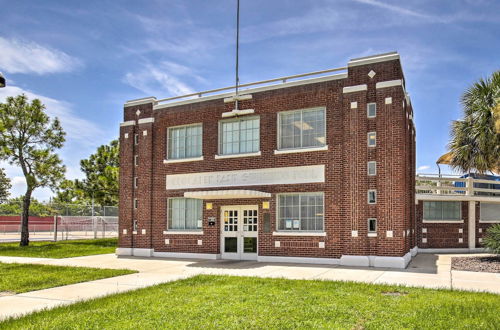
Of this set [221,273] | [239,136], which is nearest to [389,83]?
[239,136]

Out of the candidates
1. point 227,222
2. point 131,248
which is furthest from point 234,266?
point 131,248

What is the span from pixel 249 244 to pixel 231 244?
0.82 metres

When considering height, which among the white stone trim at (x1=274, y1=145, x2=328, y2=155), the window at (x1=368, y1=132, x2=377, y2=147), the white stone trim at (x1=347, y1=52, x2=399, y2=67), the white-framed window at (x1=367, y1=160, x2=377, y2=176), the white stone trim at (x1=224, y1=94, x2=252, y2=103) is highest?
the white stone trim at (x1=347, y1=52, x2=399, y2=67)

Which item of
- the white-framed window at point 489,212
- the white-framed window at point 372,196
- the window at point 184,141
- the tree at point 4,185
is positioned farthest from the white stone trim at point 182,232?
the tree at point 4,185

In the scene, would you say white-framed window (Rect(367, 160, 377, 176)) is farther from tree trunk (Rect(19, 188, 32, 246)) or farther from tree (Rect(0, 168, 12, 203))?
tree (Rect(0, 168, 12, 203))

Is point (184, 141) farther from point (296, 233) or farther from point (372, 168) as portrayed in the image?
point (372, 168)

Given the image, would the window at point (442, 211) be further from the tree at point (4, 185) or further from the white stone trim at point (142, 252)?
the tree at point (4, 185)

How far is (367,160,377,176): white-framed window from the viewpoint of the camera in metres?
15.7

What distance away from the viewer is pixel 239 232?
1822 centimetres

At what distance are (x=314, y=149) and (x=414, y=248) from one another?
7.14 m

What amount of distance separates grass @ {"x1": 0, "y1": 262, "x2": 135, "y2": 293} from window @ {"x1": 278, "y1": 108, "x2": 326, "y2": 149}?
748cm

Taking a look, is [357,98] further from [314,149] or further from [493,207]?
[493,207]

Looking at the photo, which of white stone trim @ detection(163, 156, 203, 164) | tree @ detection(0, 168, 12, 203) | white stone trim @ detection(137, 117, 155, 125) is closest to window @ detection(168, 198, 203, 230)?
white stone trim @ detection(163, 156, 203, 164)

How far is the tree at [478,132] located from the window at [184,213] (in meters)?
11.9
